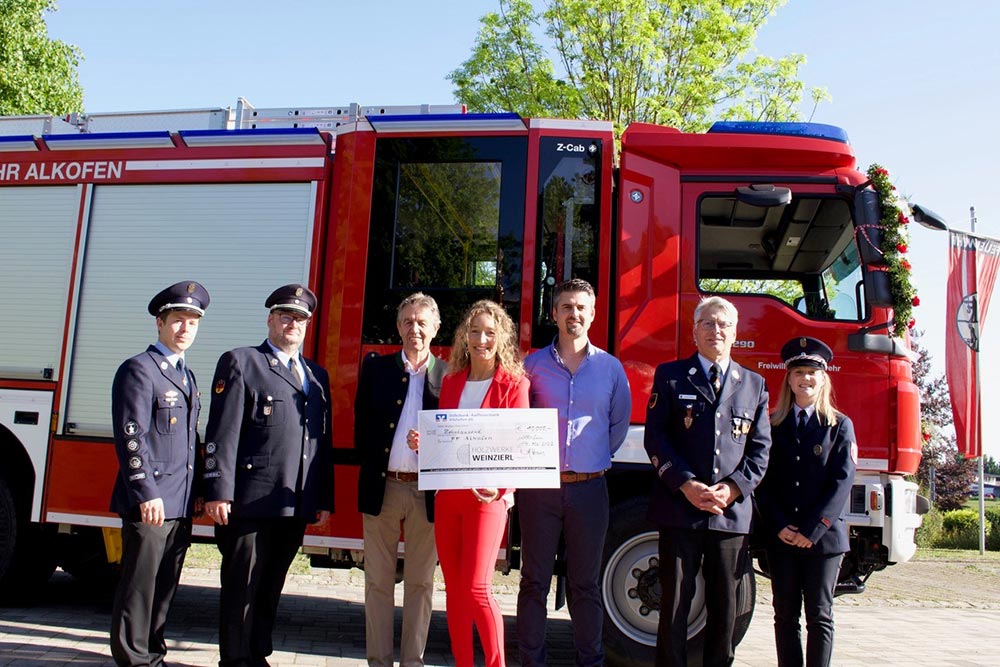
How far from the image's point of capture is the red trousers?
12.3 ft

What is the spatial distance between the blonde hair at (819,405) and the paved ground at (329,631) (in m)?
2.18

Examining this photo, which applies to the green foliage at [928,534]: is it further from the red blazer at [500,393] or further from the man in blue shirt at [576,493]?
the red blazer at [500,393]

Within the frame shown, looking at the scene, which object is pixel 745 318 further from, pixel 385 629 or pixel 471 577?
pixel 385 629

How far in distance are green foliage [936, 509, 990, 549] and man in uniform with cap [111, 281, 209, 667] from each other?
70.7 ft

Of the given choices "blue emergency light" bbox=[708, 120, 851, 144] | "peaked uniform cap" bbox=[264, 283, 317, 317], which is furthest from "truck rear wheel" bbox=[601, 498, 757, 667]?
"blue emergency light" bbox=[708, 120, 851, 144]

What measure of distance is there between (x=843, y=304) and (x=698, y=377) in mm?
Answer: 1542

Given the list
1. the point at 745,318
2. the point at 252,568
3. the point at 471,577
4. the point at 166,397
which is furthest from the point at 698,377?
the point at 166,397

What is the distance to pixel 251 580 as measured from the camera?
4.23m

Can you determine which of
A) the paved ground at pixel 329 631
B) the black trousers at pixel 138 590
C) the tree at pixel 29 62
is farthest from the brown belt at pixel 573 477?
the tree at pixel 29 62

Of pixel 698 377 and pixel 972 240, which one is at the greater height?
pixel 972 240

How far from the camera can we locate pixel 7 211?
19.7ft

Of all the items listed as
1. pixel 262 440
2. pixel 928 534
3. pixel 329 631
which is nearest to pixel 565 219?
pixel 262 440

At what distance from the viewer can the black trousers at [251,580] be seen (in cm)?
419

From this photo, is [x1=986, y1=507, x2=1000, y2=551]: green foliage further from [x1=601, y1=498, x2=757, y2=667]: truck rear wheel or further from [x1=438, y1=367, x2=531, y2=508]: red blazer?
[x1=438, y1=367, x2=531, y2=508]: red blazer
